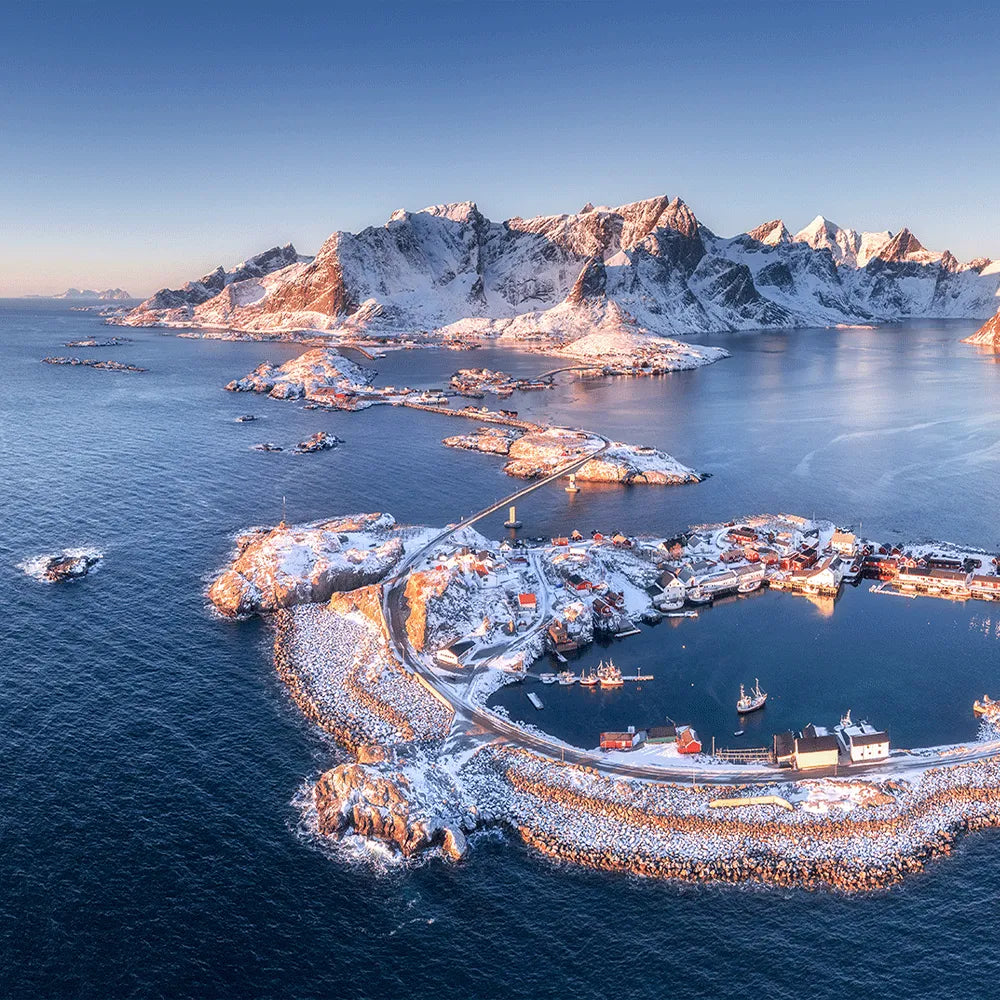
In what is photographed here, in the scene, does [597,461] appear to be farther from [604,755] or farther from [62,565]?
[604,755]

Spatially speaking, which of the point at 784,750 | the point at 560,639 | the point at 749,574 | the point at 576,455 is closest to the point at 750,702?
the point at 784,750

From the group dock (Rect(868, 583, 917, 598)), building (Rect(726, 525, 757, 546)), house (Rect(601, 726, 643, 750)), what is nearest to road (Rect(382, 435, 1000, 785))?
house (Rect(601, 726, 643, 750))

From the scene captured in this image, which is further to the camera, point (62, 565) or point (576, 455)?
point (576, 455)

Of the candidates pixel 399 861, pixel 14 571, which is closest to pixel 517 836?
pixel 399 861

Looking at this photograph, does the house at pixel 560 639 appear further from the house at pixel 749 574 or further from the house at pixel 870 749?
the house at pixel 870 749

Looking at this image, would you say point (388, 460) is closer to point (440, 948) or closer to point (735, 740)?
point (735, 740)

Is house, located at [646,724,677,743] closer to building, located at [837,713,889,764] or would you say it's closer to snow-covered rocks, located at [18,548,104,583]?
building, located at [837,713,889,764]
